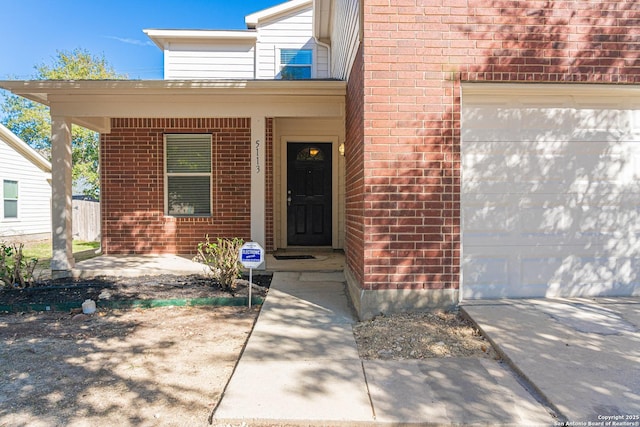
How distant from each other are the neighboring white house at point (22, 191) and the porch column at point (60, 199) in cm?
822

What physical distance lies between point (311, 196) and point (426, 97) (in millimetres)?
4886

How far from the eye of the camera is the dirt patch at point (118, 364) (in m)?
2.59

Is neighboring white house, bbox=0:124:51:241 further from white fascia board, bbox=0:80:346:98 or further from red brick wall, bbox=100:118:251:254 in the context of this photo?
white fascia board, bbox=0:80:346:98

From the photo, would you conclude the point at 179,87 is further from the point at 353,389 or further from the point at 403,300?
Result: the point at 353,389

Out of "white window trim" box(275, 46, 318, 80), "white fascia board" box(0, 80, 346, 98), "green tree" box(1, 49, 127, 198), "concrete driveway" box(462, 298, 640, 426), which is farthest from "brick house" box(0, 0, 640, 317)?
"green tree" box(1, 49, 127, 198)

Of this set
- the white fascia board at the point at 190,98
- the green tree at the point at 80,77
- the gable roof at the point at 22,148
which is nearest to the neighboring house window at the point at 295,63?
the white fascia board at the point at 190,98

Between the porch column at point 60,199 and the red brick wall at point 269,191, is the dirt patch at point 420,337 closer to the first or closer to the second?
the red brick wall at point 269,191

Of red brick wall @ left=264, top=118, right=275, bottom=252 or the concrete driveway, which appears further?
red brick wall @ left=264, top=118, right=275, bottom=252

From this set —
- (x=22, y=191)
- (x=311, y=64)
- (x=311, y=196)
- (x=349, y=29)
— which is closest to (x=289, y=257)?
(x=311, y=196)

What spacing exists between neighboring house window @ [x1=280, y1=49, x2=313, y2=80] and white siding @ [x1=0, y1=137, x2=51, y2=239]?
9533mm

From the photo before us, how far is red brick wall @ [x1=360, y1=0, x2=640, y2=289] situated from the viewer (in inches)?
162

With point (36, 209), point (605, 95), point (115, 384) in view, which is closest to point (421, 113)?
point (605, 95)

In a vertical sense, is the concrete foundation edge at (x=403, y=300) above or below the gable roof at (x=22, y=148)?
below

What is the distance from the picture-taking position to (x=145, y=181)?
7938mm
